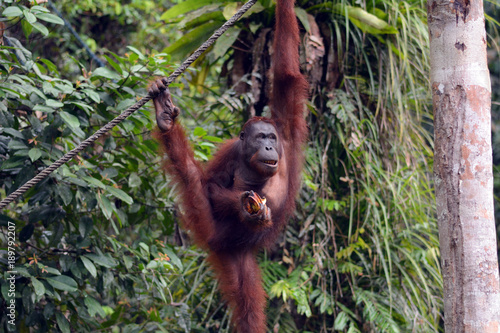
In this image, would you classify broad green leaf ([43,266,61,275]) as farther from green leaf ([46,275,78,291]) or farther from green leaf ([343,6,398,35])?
green leaf ([343,6,398,35])

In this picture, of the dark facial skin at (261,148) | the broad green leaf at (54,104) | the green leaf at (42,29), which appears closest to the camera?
the broad green leaf at (54,104)

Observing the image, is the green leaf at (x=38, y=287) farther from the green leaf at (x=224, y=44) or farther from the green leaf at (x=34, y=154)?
the green leaf at (x=224, y=44)

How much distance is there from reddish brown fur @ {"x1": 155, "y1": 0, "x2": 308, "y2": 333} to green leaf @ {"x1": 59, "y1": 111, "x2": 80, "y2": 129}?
20.9 inches

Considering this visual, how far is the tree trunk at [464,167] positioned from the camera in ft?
6.89

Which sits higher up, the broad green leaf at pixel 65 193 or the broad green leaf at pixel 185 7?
the broad green leaf at pixel 185 7

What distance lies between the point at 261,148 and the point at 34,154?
120 cm

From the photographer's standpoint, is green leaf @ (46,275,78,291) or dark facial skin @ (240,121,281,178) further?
dark facial skin @ (240,121,281,178)

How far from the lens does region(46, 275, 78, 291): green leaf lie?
8.10 ft

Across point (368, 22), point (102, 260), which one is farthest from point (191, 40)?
point (102, 260)

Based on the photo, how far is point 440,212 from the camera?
225 cm

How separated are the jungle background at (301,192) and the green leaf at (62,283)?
13 centimetres

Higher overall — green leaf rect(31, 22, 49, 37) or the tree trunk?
green leaf rect(31, 22, 49, 37)

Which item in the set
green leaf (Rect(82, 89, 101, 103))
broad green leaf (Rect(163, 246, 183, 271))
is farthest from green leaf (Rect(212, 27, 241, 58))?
broad green leaf (Rect(163, 246, 183, 271))

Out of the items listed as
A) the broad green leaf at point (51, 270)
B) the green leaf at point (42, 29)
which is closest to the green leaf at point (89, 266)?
the broad green leaf at point (51, 270)
